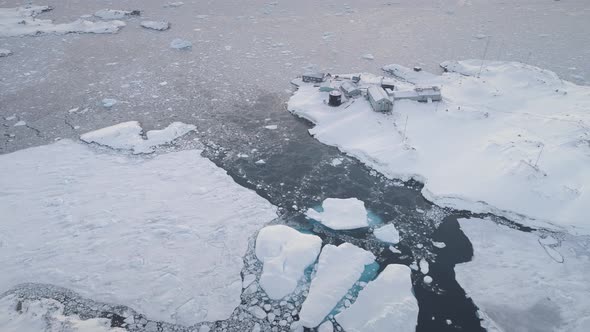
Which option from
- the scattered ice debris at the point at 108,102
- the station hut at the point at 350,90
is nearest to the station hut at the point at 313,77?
the station hut at the point at 350,90

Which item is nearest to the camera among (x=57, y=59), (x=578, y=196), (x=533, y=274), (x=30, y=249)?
(x=533, y=274)

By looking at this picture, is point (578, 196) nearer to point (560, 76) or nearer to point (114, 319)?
point (560, 76)

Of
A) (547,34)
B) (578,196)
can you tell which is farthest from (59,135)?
(547,34)

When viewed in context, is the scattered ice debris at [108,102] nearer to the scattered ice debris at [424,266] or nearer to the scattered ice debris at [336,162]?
the scattered ice debris at [336,162]

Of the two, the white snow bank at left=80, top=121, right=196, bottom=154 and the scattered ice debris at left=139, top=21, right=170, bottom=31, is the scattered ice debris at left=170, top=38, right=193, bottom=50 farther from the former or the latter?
the white snow bank at left=80, top=121, right=196, bottom=154

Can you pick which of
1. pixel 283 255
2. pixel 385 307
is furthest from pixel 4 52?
pixel 385 307

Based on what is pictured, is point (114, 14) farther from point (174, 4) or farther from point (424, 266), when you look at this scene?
point (424, 266)
